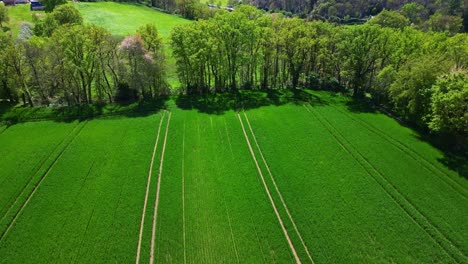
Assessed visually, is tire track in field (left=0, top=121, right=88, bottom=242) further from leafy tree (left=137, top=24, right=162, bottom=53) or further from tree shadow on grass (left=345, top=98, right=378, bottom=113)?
tree shadow on grass (left=345, top=98, right=378, bottom=113)

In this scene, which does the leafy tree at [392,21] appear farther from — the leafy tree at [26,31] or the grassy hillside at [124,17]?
the leafy tree at [26,31]

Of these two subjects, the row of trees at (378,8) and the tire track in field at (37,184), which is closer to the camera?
the tire track in field at (37,184)

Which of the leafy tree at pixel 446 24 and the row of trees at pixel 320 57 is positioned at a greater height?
the leafy tree at pixel 446 24

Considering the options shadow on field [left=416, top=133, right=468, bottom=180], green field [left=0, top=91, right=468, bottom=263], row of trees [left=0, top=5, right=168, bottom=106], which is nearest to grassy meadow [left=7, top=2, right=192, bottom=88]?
row of trees [left=0, top=5, right=168, bottom=106]

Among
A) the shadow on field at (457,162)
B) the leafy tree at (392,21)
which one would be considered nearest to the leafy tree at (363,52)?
the shadow on field at (457,162)

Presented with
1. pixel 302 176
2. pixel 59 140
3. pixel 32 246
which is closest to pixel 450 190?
pixel 302 176

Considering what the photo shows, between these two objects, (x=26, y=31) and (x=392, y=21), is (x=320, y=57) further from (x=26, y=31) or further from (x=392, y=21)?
(x=26, y=31)
